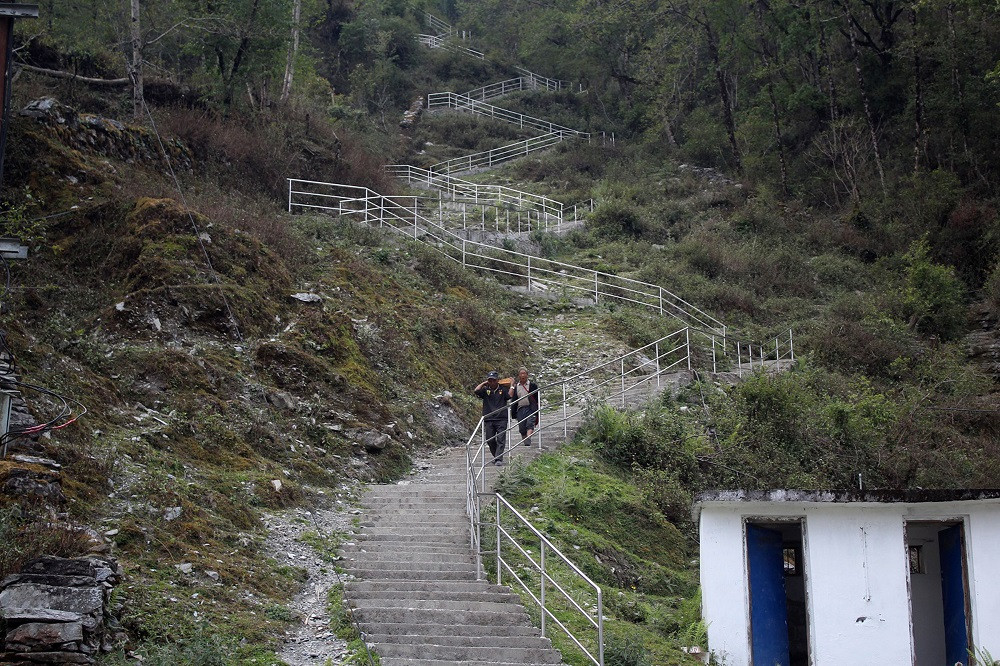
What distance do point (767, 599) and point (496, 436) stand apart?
17.0ft

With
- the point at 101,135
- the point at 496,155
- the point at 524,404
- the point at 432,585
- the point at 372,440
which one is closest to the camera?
the point at 432,585

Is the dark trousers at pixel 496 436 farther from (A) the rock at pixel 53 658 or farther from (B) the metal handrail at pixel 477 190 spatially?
(B) the metal handrail at pixel 477 190

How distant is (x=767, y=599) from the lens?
11.3 metres

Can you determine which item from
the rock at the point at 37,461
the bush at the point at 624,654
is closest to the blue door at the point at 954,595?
the bush at the point at 624,654

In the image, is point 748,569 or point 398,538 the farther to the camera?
point 398,538

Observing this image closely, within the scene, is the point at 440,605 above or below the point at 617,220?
below

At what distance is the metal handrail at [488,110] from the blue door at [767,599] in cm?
3756

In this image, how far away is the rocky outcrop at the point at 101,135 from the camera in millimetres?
18812

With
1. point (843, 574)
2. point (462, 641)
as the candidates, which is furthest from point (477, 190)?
point (462, 641)

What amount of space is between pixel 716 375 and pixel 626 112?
28155mm

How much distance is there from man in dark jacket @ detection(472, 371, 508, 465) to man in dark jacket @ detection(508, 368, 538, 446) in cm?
29

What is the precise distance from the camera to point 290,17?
27750 mm

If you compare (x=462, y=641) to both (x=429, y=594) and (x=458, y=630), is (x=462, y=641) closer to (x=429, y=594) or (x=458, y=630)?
(x=458, y=630)

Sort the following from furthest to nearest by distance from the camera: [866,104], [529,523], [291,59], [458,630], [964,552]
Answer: [866,104] < [291,59] < [964,552] < [529,523] < [458,630]
